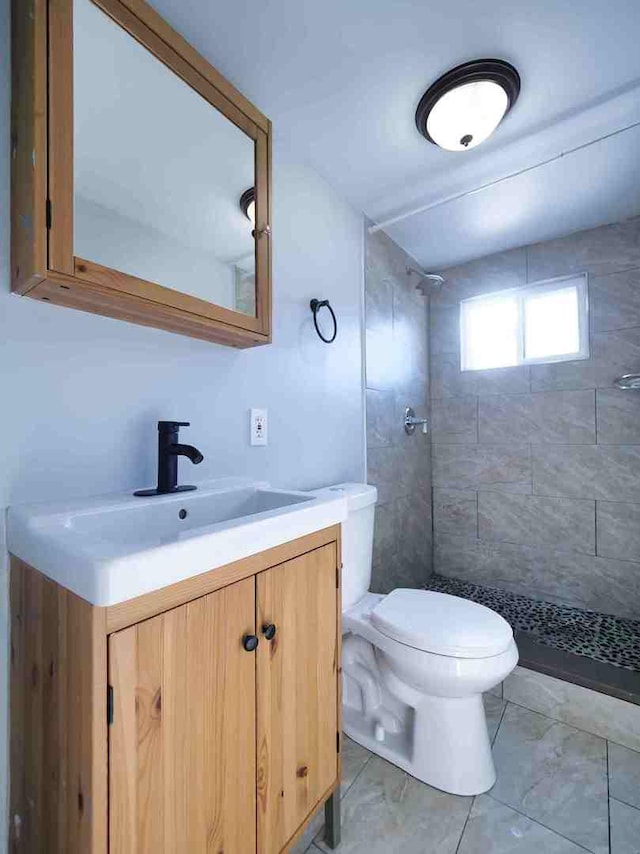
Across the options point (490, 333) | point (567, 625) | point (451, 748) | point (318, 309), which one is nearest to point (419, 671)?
point (451, 748)

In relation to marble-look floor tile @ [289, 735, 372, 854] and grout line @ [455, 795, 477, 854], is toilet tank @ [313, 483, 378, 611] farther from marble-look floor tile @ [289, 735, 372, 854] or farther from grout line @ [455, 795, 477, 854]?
grout line @ [455, 795, 477, 854]

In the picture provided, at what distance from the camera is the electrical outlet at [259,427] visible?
1.29 metres

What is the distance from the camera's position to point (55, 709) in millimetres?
613

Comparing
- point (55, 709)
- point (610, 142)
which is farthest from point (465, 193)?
point (55, 709)

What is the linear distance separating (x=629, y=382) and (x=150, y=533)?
2.32 m

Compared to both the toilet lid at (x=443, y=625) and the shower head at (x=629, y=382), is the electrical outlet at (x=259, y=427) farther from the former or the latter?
the shower head at (x=629, y=382)

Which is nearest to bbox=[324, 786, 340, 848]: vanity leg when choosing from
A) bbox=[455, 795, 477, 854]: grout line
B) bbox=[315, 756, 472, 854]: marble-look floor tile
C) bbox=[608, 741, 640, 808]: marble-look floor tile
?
bbox=[315, 756, 472, 854]: marble-look floor tile

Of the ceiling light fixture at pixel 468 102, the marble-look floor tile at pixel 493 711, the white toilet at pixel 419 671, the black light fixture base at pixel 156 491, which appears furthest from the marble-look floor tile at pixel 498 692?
the ceiling light fixture at pixel 468 102

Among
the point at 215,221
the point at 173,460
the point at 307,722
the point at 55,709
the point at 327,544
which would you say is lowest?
the point at 307,722

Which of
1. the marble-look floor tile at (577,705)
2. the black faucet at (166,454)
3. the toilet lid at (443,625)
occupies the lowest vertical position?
the marble-look floor tile at (577,705)

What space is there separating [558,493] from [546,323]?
1.01 meters

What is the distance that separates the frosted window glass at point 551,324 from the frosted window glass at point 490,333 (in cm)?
8

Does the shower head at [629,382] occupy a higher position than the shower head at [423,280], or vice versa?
the shower head at [423,280]

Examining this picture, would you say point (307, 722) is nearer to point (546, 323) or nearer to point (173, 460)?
point (173, 460)
